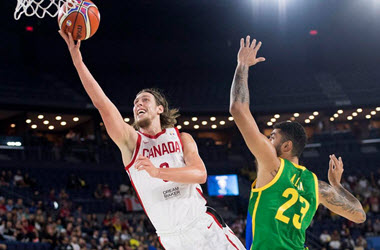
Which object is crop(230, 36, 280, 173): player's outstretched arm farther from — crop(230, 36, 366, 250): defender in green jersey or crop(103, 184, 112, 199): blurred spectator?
crop(103, 184, 112, 199): blurred spectator

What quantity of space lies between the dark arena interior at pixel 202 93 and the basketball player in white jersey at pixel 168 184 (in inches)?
562

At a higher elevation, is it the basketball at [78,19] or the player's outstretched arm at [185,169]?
the basketball at [78,19]

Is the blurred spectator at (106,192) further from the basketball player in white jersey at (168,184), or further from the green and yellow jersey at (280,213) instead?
the green and yellow jersey at (280,213)

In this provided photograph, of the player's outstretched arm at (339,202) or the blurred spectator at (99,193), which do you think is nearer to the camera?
the player's outstretched arm at (339,202)

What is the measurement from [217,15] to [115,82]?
20.6 ft

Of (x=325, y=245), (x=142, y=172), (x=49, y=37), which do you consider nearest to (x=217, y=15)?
(x=49, y=37)

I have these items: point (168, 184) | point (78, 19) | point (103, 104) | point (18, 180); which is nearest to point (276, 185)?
point (168, 184)

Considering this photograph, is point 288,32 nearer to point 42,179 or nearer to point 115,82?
point 115,82

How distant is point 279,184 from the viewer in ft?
12.5

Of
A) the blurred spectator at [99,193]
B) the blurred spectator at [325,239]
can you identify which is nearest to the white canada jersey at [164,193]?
the blurred spectator at [325,239]

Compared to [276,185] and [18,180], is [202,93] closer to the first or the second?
[18,180]

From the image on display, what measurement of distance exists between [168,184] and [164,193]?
0.08 m

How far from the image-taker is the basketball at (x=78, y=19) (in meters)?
4.78

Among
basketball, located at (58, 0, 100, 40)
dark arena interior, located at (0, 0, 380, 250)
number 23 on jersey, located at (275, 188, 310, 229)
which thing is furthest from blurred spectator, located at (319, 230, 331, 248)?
number 23 on jersey, located at (275, 188, 310, 229)
